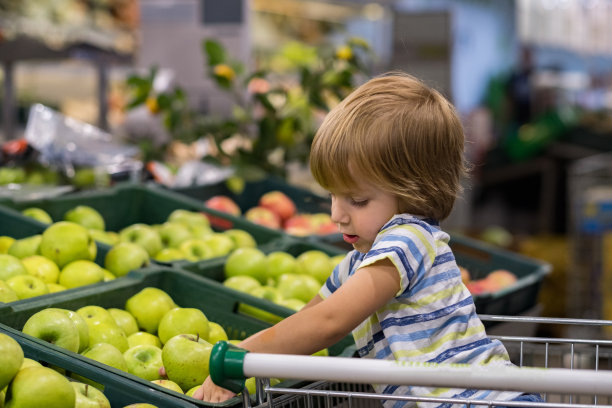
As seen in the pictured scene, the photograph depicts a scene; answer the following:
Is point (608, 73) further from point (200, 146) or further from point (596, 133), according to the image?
point (200, 146)

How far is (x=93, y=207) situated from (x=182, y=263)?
760mm

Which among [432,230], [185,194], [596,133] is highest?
[432,230]

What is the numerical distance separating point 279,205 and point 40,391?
215 centimetres

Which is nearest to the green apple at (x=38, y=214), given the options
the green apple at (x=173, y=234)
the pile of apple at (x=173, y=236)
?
the pile of apple at (x=173, y=236)

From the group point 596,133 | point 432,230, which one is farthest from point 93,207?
point 596,133

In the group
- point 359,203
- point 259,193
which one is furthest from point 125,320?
point 259,193

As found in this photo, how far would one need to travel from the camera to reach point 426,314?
1.47 m

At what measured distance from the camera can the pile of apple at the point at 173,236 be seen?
245 cm

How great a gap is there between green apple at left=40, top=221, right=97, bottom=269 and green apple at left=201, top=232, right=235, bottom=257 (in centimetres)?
46

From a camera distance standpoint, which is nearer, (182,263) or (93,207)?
(182,263)

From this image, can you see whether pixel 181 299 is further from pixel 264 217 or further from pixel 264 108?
pixel 264 108

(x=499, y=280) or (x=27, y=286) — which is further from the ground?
(x=27, y=286)

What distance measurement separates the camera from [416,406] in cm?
145

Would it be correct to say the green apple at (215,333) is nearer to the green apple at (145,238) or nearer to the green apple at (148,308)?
the green apple at (148,308)
